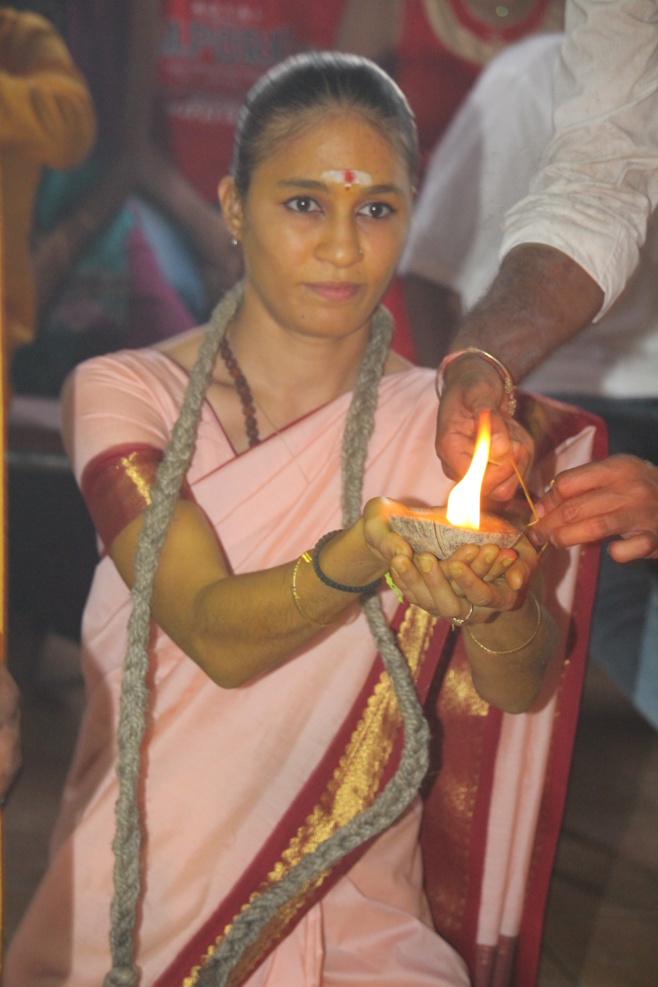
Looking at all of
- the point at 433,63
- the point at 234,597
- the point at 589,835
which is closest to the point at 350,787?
the point at 234,597

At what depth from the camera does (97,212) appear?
156 inches

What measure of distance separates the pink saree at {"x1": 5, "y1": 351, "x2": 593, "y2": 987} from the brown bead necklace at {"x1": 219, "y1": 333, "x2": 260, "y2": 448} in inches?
2.0

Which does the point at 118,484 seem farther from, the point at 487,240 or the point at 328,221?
the point at 487,240

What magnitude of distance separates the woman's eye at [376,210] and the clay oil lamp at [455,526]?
56 centimetres

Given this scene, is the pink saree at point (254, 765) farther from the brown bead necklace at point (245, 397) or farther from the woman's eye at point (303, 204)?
the woman's eye at point (303, 204)

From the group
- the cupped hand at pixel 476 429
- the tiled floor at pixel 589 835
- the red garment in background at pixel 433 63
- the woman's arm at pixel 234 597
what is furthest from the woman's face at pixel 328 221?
the red garment in background at pixel 433 63

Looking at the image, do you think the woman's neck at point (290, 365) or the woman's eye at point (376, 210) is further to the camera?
the woman's neck at point (290, 365)

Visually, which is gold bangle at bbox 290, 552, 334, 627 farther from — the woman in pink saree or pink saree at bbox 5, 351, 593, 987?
pink saree at bbox 5, 351, 593, 987

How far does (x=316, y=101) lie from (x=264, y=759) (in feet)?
3.18

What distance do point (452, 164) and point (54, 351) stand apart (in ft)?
6.65

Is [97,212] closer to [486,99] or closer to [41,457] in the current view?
[41,457]

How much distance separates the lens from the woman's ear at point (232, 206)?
62.4 inches

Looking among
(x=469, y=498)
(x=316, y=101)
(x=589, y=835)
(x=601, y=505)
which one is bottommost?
(x=589, y=835)

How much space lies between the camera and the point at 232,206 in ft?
5.24
